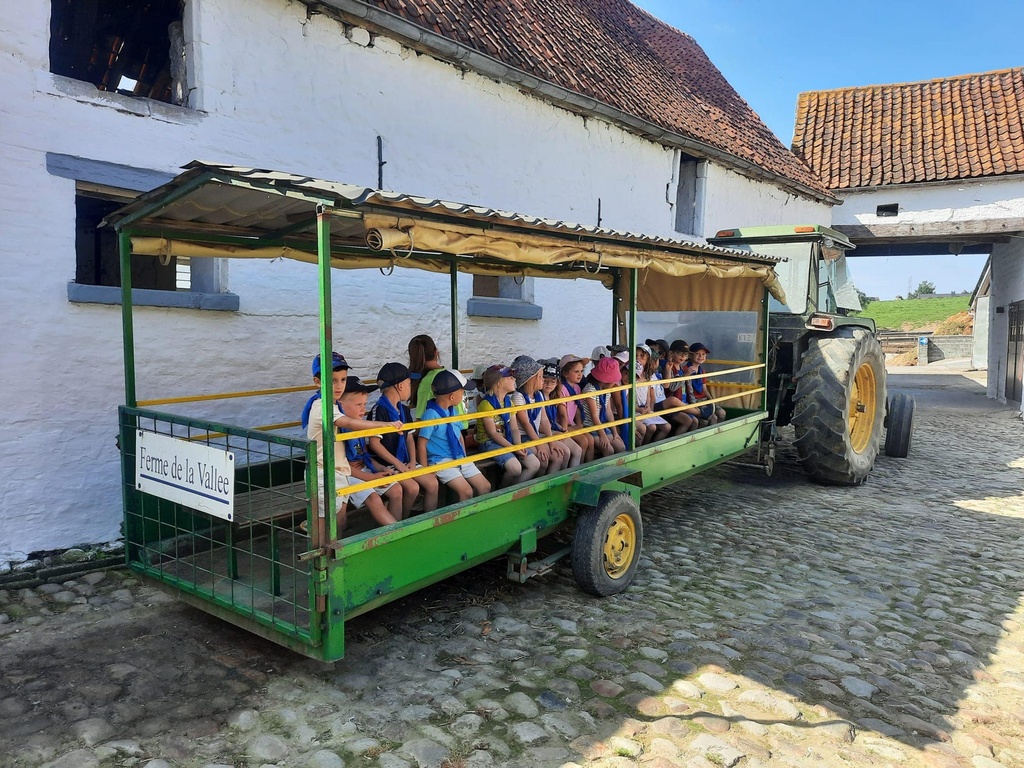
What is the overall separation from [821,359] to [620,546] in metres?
3.40

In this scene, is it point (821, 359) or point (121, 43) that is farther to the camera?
point (121, 43)

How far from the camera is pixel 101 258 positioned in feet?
26.1

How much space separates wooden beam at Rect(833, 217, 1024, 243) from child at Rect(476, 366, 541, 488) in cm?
1347

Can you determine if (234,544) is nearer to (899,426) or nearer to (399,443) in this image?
(399,443)

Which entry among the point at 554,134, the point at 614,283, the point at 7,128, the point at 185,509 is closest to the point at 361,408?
the point at 185,509

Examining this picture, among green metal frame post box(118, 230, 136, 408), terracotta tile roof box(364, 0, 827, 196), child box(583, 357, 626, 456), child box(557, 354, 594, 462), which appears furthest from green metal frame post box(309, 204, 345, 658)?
terracotta tile roof box(364, 0, 827, 196)

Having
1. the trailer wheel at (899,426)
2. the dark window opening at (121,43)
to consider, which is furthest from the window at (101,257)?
the trailer wheel at (899,426)

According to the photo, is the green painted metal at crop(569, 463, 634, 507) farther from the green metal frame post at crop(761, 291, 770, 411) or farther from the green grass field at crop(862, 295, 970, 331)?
the green grass field at crop(862, 295, 970, 331)

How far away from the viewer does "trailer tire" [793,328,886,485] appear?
652 centimetres

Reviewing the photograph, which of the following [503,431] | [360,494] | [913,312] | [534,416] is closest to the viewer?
[360,494]

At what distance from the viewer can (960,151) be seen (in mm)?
15039

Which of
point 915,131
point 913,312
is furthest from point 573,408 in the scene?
point 913,312

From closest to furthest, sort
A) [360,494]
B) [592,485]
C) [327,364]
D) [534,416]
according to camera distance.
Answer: [327,364], [360,494], [592,485], [534,416]

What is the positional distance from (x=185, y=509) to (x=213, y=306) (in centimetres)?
193
